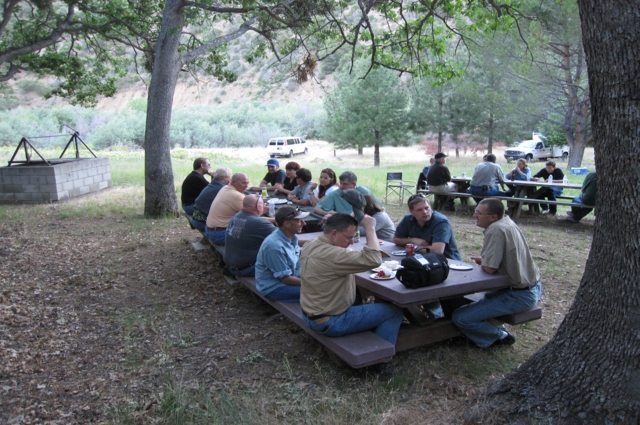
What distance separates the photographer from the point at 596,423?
261 centimetres

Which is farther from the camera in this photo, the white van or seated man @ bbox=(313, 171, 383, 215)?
the white van

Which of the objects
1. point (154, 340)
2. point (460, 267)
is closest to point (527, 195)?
point (460, 267)

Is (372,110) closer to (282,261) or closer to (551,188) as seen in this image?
(551,188)

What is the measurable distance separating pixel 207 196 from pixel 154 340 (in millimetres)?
2906

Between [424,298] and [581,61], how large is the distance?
68.1 ft

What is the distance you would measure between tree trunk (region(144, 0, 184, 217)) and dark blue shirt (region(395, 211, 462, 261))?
6.36 metres

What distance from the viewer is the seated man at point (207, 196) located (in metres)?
7.09

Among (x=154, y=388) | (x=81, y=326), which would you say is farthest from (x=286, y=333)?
(x=81, y=326)

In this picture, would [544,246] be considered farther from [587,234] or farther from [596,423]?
[596,423]

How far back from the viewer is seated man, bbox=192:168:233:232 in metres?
7.09

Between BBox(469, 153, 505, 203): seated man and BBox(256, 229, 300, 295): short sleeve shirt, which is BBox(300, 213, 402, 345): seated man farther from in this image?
BBox(469, 153, 505, 203): seated man

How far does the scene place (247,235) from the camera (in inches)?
205

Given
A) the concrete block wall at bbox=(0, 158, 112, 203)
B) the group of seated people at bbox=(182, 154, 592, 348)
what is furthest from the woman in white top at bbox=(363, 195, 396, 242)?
the concrete block wall at bbox=(0, 158, 112, 203)

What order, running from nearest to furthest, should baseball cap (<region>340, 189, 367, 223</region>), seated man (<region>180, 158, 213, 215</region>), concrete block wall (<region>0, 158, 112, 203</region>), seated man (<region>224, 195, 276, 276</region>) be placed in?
seated man (<region>224, 195, 276, 276</region>) → baseball cap (<region>340, 189, 367, 223</region>) → seated man (<region>180, 158, 213, 215</region>) → concrete block wall (<region>0, 158, 112, 203</region>)
